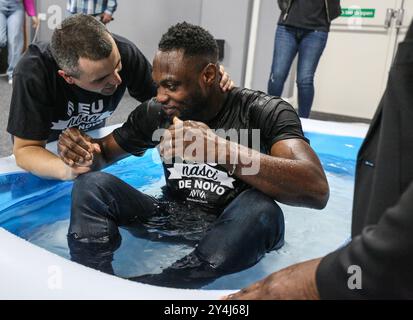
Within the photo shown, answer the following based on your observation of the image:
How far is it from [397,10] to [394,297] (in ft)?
11.9

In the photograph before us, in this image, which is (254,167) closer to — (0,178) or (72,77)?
(72,77)

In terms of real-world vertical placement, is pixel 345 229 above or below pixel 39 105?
below

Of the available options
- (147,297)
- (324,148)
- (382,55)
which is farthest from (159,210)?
(382,55)

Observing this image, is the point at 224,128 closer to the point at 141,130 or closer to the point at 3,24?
the point at 141,130

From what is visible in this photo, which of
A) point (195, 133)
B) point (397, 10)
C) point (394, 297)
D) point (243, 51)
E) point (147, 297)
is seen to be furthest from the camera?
point (243, 51)

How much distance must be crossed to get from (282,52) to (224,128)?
150cm

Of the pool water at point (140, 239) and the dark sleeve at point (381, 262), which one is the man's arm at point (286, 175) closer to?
the pool water at point (140, 239)

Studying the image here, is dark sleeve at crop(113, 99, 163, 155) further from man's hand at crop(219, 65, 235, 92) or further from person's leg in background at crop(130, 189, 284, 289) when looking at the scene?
person's leg in background at crop(130, 189, 284, 289)

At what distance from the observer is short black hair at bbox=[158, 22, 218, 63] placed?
113 centimetres

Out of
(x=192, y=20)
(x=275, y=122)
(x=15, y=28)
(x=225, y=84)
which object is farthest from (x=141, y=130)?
(x=15, y=28)

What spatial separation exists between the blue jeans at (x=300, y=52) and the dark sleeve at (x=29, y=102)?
152 centimetres

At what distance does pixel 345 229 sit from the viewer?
163 cm

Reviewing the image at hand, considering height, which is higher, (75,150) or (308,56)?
(308,56)

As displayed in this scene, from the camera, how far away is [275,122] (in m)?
1.12
